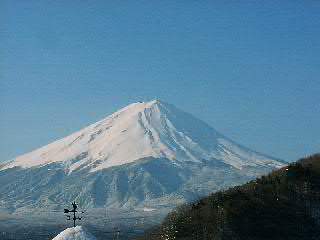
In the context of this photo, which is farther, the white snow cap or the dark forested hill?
the dark forested hill

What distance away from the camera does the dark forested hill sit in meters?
50.3

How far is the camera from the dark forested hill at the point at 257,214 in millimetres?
50312

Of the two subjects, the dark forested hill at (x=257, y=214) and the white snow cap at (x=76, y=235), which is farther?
the dark forested hill at (x=257, y=214)

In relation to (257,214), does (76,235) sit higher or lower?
lower

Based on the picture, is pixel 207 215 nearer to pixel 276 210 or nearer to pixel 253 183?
pixel 276 210

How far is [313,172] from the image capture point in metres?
62.9

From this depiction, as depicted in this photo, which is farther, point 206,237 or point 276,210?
point 276,210

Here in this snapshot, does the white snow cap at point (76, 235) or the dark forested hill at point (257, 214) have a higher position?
the dark forested hill at point (257, 214)

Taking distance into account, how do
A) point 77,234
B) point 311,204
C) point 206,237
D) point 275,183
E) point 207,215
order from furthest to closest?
point 275,183, point 311,204, point 207,215, point 206,237, point 77,234

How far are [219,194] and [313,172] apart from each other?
37.3ft

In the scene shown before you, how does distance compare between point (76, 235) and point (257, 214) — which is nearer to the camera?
→ point (76, 235)

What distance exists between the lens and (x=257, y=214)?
175ft

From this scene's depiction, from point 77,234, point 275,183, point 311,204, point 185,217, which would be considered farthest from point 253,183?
point 77,234

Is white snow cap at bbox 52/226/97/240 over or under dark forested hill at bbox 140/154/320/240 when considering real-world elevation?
under
